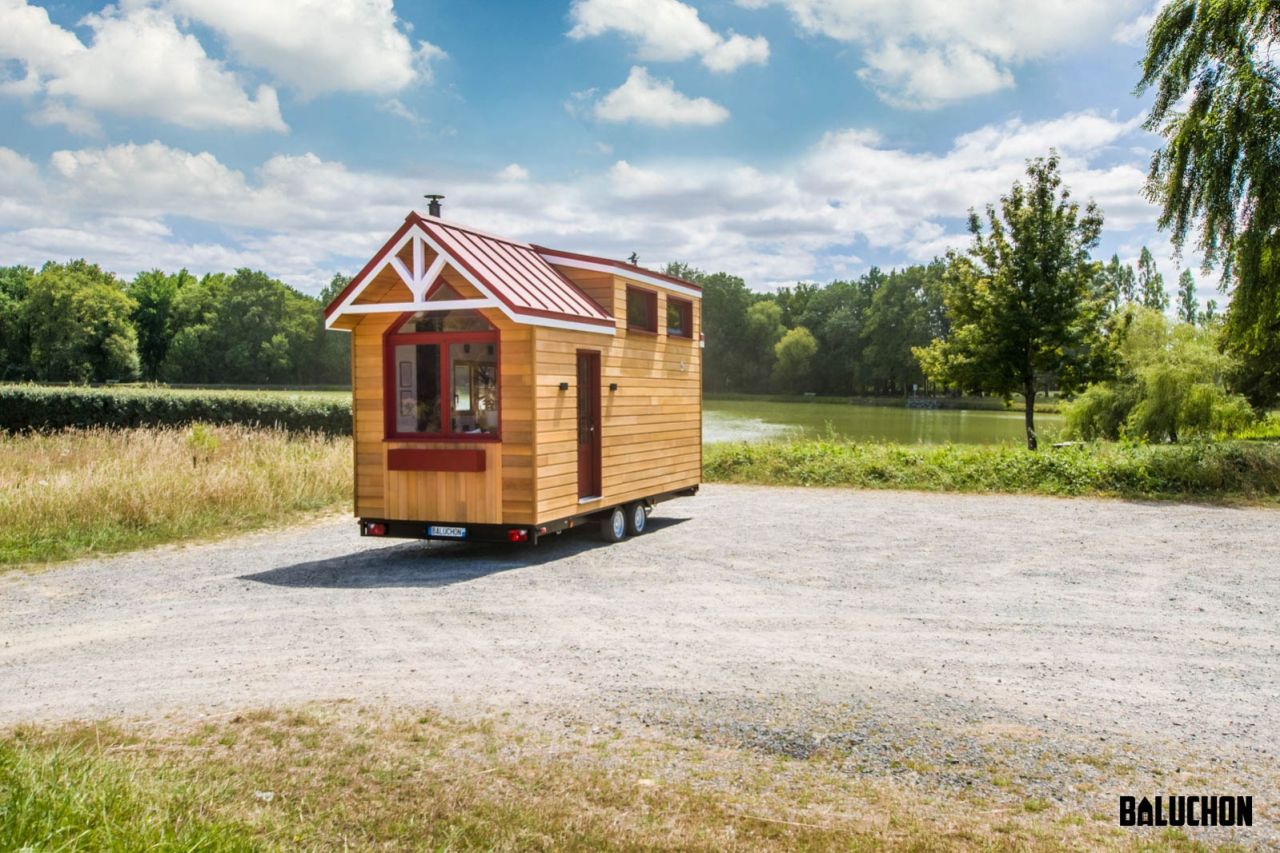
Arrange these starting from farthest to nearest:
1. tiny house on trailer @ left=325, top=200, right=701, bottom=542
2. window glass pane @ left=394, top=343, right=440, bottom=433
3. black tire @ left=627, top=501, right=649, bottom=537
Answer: black tire @ left=627, top=501, right=649, bottom=537
window glass pane @ left=394, top=343, right=440, bottom=433
tiny house on trailer @ left=325, top=200, right=701, bottom=542

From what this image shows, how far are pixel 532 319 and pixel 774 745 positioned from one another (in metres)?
5.56

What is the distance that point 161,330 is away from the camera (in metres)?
80.9

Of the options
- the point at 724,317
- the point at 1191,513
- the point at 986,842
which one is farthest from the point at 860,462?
the point at 724,317

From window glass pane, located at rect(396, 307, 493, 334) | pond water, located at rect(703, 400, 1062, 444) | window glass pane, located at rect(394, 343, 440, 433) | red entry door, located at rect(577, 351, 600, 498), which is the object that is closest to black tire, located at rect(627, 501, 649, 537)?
red entry door, located at rect(577, 351, 600, 498)

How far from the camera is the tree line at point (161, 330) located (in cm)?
6462

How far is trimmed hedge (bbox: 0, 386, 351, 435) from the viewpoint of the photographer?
880 inches

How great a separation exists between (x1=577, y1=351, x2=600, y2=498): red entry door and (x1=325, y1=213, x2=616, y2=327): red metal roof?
21.5 inches

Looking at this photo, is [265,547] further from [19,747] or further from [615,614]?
[19,747]

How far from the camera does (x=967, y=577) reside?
8.70 meters

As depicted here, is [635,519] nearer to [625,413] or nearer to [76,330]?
[625,413]

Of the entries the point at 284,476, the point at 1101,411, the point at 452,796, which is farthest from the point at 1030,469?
the point at 452,796

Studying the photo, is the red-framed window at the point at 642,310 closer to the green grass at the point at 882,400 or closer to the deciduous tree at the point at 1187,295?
the green grass at the point at 882,400

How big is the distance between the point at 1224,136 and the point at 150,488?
15875mm

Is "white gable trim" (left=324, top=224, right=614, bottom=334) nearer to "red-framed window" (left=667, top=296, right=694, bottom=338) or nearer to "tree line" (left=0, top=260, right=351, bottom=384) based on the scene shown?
"red-framed window" (left=667, top=296, right=694, bottom=338)
